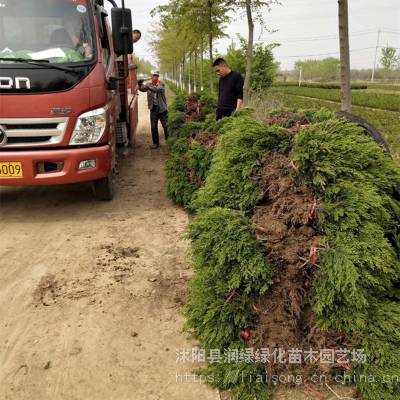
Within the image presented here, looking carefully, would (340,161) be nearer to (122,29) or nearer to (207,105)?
(122,29)

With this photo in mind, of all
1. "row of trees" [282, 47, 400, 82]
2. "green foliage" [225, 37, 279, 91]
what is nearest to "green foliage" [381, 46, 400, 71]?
"row of trees" [282, 47, 400, 82]

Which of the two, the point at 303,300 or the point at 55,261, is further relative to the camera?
the point at 55,261

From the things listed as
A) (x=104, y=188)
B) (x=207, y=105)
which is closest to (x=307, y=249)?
(x=104, y=188)

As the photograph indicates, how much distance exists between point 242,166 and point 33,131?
271 cm

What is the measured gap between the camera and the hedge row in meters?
2.18

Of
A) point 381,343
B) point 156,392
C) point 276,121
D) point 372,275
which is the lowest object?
point 156,392

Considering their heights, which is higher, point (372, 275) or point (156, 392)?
point (372, 275)

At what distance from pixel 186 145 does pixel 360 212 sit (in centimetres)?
380

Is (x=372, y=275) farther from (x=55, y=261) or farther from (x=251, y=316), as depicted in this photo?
(x=55, y=261)

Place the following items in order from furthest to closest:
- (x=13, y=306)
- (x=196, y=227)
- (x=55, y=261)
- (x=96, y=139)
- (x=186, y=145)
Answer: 1. (x=186, y=145)
2. (x=96, y=139)
3. (x=55, y=261)
4. (x=13, y=306)
5. (x=196, y=227)

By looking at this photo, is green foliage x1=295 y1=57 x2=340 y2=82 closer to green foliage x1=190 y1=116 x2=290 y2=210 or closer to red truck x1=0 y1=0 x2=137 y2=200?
red truck x1=0 y1=0 x2=137 y2=200

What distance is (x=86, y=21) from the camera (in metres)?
4.77

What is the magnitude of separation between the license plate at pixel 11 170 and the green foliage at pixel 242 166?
2.52 metres

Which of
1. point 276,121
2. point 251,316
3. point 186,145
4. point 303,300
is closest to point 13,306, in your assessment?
point 251,316
